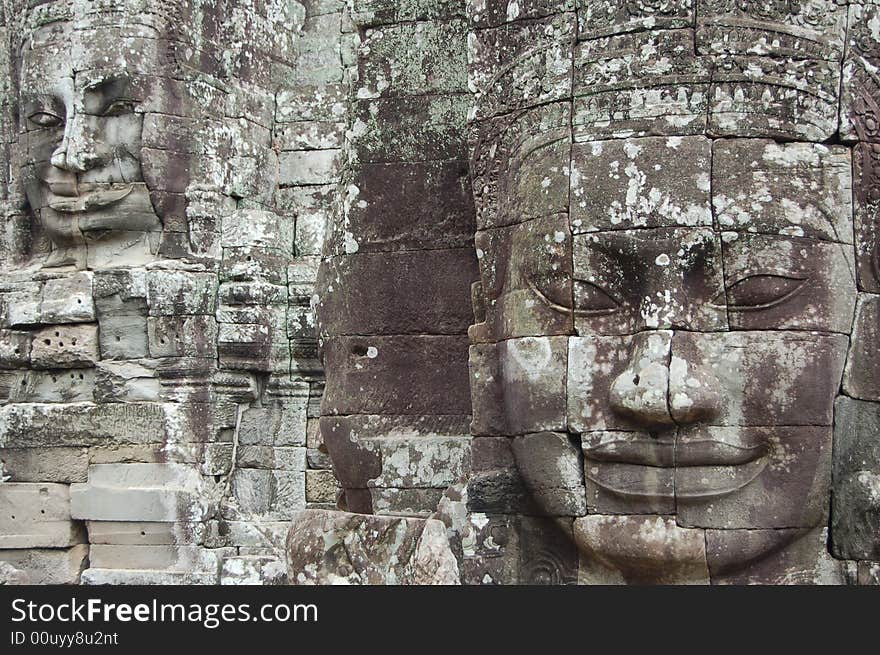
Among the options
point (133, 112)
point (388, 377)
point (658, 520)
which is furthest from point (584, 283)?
point (133, 112)

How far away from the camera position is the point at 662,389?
4.49m

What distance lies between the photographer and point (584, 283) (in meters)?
4.70

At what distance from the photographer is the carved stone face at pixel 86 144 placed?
11633 mm

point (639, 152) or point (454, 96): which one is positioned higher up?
point (454, 96)

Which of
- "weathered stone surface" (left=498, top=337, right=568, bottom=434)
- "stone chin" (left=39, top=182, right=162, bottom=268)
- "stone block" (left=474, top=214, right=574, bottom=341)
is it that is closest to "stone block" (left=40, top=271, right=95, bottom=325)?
"stone chin" (left=39, top=182, right=162, bottom=268)

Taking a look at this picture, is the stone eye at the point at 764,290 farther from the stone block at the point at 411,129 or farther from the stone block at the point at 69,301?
the stone block at the point at 69,301

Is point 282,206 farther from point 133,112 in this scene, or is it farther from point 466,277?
point 466,277

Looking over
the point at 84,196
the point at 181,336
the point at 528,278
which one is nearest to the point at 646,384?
the point at 528,278

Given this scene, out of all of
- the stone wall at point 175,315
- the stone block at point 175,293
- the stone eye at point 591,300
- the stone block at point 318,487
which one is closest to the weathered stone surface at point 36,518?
the stone wall at point 175,315

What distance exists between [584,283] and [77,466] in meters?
8.48

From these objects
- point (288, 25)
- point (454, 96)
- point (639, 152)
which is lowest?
point (639, 152)

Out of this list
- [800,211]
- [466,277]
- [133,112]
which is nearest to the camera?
[800,211]

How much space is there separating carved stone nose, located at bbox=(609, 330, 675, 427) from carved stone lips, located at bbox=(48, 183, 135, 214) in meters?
8.07

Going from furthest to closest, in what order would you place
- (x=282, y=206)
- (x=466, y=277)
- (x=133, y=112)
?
(x=282, y=206)
(x=133, y=112)
(x=466, y=277)
